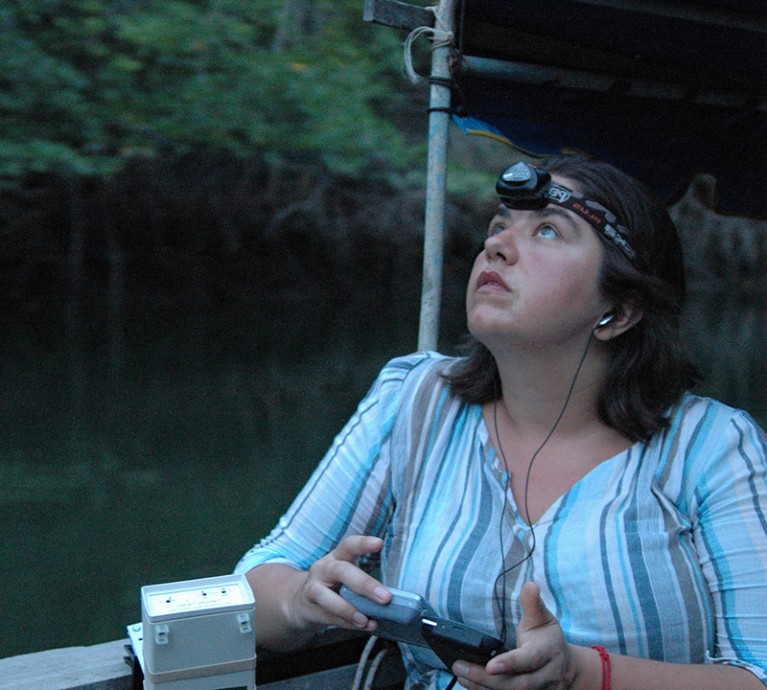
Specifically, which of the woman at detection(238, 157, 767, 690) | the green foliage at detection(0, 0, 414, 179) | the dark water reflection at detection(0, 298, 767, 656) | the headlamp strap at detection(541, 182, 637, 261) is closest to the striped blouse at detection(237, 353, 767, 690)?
the woman at detection(238, 157, 767, 690)

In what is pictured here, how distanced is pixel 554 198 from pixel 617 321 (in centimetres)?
20

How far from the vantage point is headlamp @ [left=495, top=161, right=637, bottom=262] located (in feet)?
4.42

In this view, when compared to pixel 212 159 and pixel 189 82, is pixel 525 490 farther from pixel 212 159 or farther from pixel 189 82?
pixel 212 159

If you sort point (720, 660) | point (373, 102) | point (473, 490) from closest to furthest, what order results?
point (720, 660) → point (473, 490) → point (373, 102)

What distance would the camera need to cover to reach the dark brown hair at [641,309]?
53.0 inches

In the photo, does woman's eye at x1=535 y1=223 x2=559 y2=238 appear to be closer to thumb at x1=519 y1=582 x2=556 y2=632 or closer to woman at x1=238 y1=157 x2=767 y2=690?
woman at x1=238 y1=157 x2=767 y2=690

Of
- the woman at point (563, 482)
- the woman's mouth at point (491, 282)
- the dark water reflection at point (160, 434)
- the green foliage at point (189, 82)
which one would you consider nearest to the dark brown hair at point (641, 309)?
the woman at point (563, 482)

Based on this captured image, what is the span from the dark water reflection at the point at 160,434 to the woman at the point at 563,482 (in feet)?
9.28

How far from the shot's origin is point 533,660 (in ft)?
3.42

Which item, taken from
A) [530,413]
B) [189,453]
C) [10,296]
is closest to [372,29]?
[189,453]

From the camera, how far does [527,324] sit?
1.30 meters

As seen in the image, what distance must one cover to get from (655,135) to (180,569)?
10.1ft

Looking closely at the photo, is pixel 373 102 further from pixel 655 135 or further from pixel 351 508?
pixel 351 508

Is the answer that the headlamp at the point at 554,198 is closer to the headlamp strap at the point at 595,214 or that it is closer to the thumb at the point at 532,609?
the headlamp strap at the point at 595,214
